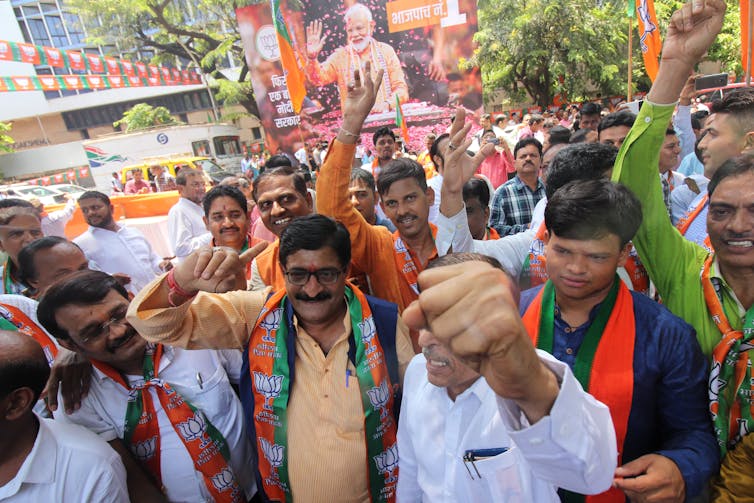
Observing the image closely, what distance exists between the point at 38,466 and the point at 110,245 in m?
3.08

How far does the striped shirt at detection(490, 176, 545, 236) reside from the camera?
3635mm

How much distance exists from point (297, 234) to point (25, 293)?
2.14 m

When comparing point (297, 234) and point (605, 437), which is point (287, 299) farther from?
point (605, 437)

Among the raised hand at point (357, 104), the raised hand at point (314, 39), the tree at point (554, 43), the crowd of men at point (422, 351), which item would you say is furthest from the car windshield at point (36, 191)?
the raised hand at point (357, 104)

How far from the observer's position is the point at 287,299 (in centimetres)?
178

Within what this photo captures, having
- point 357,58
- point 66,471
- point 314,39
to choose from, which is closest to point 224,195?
point 66,471

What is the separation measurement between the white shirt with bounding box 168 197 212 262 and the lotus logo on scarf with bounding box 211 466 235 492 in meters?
3.09

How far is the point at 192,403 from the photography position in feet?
5.79

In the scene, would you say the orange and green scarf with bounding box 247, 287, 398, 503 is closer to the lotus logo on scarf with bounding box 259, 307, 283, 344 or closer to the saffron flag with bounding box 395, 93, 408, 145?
the lotus logo on scarf with bounding box 259, 307, 283, 344

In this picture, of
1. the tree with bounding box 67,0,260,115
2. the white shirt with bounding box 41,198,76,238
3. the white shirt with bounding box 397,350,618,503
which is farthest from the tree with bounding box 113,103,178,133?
the white shirt with bounding box 397,350,618,503

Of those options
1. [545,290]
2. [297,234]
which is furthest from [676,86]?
[297,234]

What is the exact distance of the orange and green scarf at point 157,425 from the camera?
1.67 m

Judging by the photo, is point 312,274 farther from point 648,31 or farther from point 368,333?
point 648,31

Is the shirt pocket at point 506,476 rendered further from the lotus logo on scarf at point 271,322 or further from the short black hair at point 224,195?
the short black hair at point 224,195
